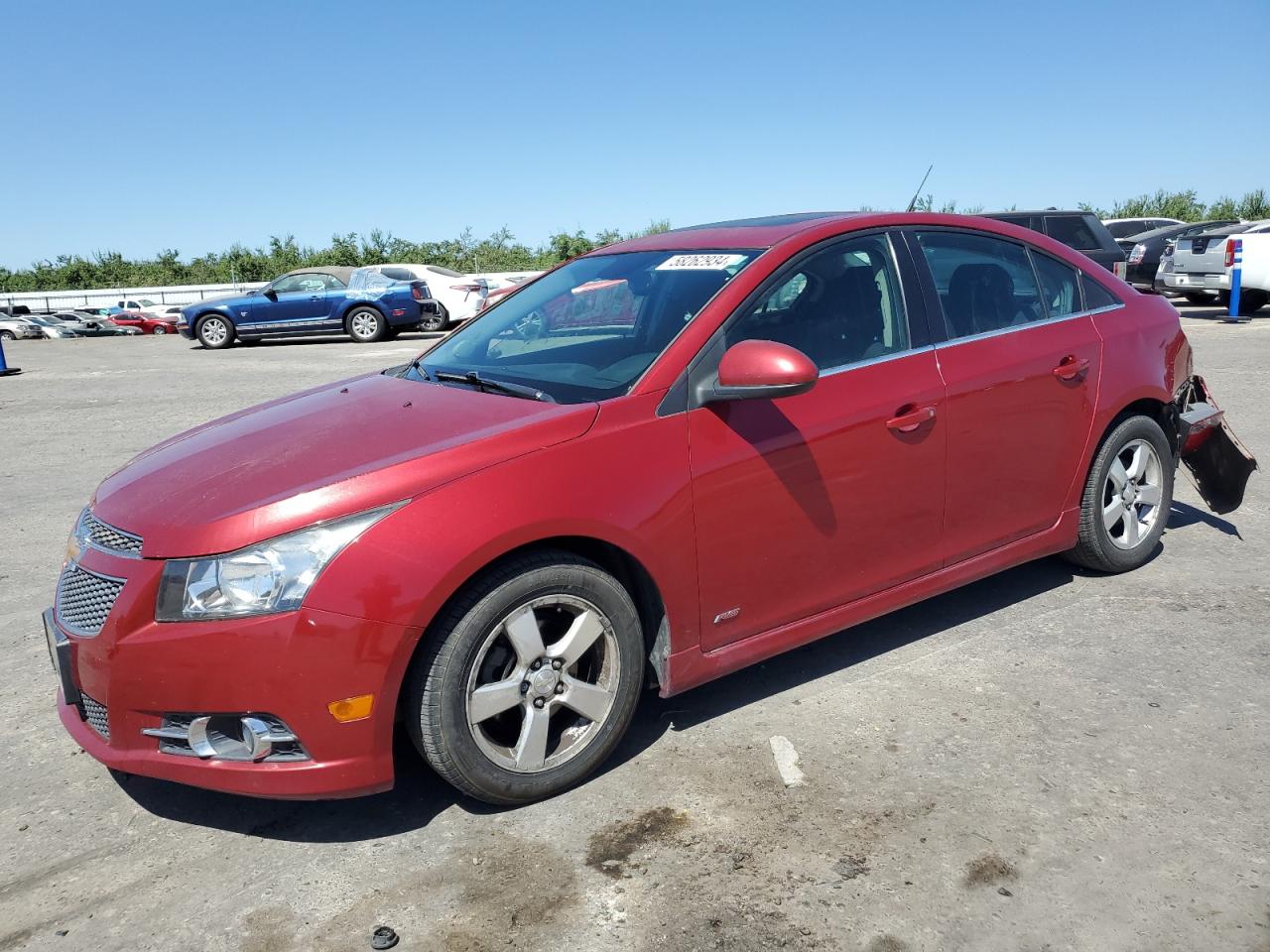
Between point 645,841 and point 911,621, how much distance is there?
1.94 m

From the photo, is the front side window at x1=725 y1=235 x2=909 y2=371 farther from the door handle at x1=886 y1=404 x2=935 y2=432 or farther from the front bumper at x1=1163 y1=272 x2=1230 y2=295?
the front bumper at x1=1163 y1=272 x2=1230 y2=295

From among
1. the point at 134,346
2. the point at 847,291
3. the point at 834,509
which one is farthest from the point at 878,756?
the point at 134,346

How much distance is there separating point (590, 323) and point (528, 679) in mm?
1491

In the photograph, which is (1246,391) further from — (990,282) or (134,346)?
(134,346)

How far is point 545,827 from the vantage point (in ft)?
9.75

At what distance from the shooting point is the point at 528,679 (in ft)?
9.80

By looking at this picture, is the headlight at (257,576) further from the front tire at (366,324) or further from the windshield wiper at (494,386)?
the front tire at (366,324)

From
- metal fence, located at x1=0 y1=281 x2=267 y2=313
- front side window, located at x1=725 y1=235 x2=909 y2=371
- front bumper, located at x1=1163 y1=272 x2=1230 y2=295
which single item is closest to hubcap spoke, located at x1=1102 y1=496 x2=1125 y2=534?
front side window, located at x1=725 y1=235 x2=909 y2=371

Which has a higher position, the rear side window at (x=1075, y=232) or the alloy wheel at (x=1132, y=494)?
the rear side window at (x=1075, y=232)

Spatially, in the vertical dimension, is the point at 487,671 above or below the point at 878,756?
above

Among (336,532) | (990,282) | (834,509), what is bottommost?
(834,509)

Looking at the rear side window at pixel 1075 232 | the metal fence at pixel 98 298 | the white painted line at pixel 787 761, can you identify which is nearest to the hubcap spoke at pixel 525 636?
the white painted line at pixel 787 761

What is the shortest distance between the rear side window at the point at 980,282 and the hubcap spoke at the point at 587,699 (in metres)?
1.90

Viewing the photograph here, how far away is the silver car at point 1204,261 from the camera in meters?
16.8
